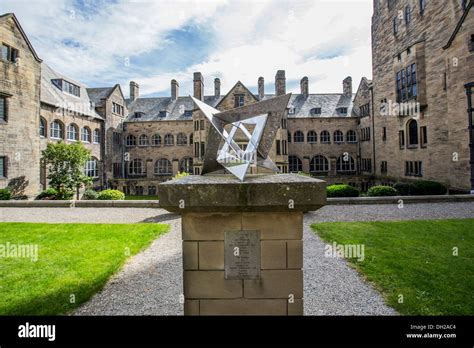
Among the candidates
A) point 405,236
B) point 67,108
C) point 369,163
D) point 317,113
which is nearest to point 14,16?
point 67,108

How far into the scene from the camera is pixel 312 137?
3594 centimetres

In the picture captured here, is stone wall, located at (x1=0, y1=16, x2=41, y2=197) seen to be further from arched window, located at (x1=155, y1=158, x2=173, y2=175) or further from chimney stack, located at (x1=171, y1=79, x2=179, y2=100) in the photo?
chimney stack, located at (x1=171, y1=79, x2=179, y2=100)

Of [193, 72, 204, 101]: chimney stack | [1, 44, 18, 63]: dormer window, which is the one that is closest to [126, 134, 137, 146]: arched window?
[193, 72, 204, 101]: chimney stack

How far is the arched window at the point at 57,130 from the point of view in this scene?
25203 mm

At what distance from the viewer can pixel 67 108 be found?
26.8 meters

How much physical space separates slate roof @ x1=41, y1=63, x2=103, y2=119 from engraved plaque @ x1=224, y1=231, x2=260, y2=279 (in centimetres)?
2719

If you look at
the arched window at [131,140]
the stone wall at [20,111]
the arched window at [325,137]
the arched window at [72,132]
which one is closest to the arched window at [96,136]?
the arched window at [72,132]

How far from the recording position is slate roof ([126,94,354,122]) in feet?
119

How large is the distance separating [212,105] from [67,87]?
1680cm

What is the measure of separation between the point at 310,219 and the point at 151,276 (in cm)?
807

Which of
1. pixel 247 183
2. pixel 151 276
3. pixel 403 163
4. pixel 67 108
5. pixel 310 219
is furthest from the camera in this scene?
pixel 67 108

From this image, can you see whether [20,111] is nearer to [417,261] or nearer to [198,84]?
[198,84]

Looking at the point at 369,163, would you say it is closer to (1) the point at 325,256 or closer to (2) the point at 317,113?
(2) the point at 317,113

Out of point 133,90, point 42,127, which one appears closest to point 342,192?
point 42,127
